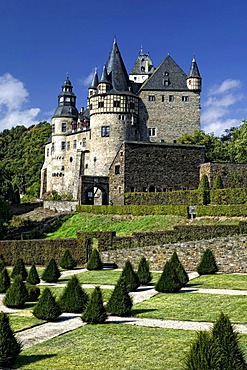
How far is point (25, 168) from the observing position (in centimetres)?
10362

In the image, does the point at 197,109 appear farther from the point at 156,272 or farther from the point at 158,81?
the point at 156,272

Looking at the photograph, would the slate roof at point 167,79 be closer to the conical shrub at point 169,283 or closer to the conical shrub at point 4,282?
the conical shrub at point 4,282

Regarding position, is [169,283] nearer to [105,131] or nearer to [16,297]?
[16,297]

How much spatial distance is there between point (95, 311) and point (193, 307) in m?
3.76

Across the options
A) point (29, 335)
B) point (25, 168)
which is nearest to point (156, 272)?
point (29, 335)

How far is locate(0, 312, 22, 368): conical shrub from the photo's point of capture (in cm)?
1063

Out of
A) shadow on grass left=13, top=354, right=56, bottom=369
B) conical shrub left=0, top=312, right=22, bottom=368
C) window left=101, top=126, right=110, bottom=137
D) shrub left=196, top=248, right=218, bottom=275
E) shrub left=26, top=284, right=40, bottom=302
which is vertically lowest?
shadow on grass left=13, top=354, right=56, bottom=369

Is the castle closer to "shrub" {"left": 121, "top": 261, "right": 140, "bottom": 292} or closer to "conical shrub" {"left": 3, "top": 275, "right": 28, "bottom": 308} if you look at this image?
"shrub" {"left": 121, "top": 261, "right": 140, "bottom": 292}

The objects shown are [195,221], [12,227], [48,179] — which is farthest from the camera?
[48,179]

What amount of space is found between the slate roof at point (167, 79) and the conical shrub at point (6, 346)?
2229 inches

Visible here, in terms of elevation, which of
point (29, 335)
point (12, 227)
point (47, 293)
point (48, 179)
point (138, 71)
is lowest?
point (29, 335)

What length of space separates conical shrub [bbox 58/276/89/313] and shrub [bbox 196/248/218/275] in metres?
9.36

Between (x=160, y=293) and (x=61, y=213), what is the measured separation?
33.6 m

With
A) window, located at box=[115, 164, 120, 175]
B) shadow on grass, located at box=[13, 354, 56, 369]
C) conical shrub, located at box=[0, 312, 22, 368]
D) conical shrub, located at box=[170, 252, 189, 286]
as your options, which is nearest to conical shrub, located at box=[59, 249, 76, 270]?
conical shrub, located at box=[170, 252, 189, 286]
